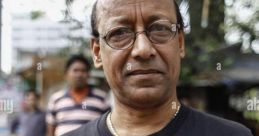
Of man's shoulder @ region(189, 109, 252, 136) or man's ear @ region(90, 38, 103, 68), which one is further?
man's ear @ region(90, 38, 103, 68)

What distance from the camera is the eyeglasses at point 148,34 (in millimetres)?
1562

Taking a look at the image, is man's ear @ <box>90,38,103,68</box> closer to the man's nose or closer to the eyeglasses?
the eyeglasses

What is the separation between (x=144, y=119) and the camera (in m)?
1.64

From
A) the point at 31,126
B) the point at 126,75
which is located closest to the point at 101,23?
the point at 126,75

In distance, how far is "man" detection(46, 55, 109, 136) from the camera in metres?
4.31

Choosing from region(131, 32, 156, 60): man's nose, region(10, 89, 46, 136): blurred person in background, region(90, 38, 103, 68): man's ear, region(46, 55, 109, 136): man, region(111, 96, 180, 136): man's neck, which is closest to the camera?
region(131, 32, 156, 60): man's nose

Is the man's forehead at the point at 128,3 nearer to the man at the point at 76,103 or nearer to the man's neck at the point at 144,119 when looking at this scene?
the man's neck at the point at 144,119

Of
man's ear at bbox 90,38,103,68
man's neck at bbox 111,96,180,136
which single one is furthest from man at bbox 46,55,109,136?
man's neck at bbox 111,96,180,136

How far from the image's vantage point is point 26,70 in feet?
27.1

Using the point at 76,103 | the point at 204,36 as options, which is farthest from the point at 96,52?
the point at 204,36

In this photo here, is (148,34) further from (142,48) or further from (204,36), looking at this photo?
(204,36)

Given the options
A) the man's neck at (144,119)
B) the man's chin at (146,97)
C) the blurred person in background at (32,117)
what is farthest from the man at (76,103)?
the man's chin at (146,97)

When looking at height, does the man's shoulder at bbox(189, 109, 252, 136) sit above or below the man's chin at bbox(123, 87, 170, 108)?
below

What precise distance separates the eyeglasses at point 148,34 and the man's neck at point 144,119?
0.66ft
